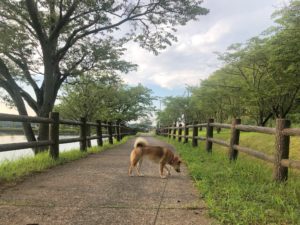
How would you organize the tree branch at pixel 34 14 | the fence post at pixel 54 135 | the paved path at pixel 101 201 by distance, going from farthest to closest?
the tree branch at pixel 34 14 → the fence post at pixel 54 135 → the paved path at pixel 101 201

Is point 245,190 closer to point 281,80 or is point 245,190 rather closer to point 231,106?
point 281,80

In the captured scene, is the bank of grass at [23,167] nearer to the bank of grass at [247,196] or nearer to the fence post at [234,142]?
the bank of grass at [247,196]

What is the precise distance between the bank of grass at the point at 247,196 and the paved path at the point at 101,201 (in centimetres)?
23

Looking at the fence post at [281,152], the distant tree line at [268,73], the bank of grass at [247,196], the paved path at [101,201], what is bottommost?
the paved path at [101,201]

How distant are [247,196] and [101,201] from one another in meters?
2.05

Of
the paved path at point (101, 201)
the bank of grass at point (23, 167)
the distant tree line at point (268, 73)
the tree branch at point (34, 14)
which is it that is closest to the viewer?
the paved path at point (101, 201)

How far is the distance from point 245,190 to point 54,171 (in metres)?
3.98

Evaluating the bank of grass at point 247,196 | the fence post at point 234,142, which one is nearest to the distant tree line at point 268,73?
the fence post at point 234,142

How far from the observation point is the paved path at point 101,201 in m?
3.62

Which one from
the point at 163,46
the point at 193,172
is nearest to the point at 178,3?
the point at 163,46

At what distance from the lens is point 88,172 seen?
22.2 feet

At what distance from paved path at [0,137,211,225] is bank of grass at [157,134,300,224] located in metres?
0.23

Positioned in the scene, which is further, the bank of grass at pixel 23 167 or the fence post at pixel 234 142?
the fence post at pixel 234 142

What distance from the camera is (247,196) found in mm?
4672
